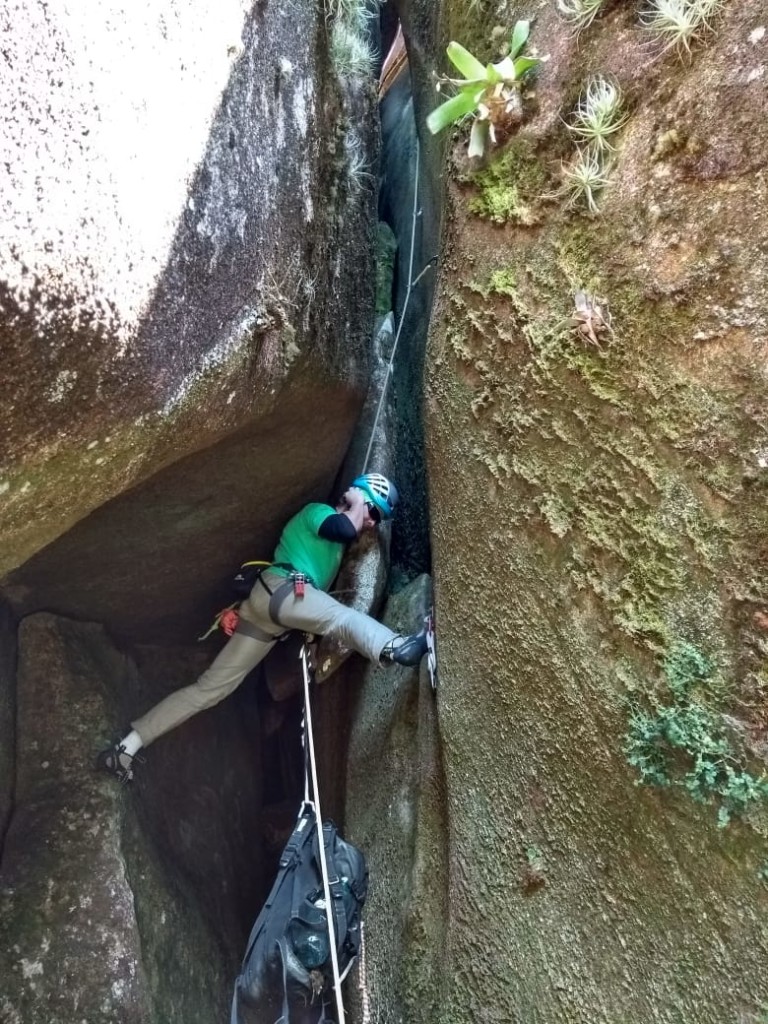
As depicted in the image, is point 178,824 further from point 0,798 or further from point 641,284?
point 641,284

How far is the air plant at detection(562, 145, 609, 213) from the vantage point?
2.40 m

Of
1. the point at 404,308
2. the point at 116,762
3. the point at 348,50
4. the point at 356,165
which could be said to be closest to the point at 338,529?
the point at 404,308

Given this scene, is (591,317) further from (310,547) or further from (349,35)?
(349,35)

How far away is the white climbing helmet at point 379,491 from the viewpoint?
15.1ft

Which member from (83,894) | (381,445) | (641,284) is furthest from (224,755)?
(641,284)

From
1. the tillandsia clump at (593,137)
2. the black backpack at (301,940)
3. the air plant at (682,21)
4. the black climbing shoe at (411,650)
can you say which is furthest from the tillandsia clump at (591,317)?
the black backpack at (301,940)

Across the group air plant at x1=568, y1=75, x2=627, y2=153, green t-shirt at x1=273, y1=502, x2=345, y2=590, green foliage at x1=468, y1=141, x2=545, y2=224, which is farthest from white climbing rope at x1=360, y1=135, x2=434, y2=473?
air plant at x1=568, y1=75, x2=627, y2=153

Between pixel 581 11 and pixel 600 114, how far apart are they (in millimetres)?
414

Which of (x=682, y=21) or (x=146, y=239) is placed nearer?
(x=682, y=21)

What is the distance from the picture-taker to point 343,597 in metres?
4.73

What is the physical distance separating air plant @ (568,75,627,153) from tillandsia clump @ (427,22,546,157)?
31 cm

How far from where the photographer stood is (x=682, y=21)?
7.04 feet

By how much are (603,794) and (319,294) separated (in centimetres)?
268

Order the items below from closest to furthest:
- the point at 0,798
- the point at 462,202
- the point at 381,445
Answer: the point at 462,202, the point at 0,798, the point at 381,445
